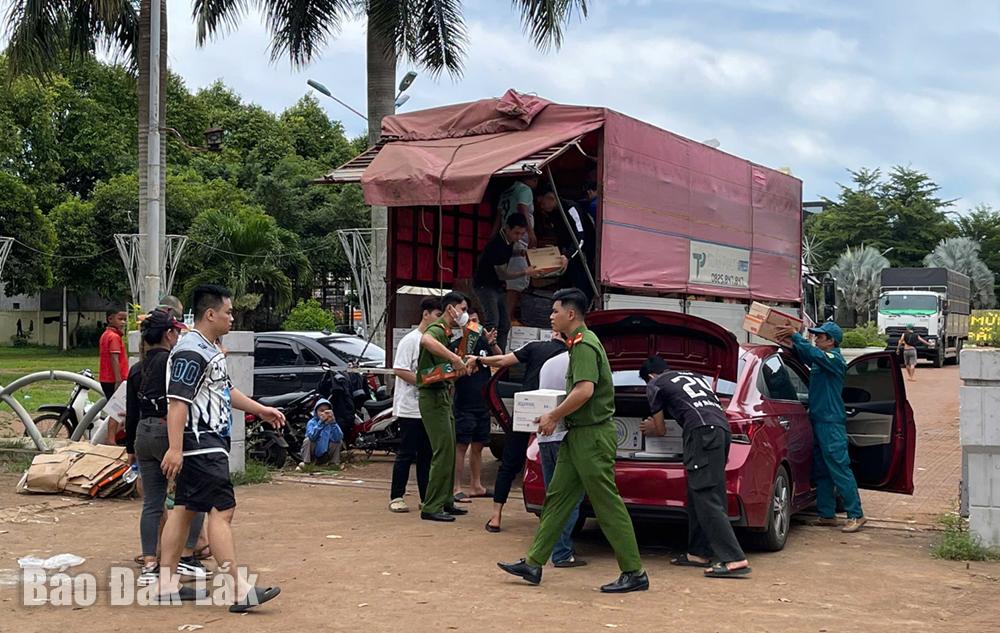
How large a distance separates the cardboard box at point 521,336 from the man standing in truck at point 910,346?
2097 cm

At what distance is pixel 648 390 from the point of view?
742 centimetres

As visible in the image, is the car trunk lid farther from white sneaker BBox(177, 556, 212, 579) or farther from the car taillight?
white sneaker BBox(177, 556, 212, 579)

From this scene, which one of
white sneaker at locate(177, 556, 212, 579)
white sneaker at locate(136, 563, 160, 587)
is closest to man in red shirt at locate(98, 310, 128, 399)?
white sneaker at locate(177, 556, 212, 579)

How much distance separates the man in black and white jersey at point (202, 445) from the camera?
6035 mm

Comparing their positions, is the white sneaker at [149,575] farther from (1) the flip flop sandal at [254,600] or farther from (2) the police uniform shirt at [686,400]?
(2) the police uniform shirt at [686,400]

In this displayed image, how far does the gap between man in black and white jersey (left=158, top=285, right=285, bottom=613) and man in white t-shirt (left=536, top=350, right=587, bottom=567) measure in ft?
6.71

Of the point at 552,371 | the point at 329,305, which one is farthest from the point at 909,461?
the point at 329,305

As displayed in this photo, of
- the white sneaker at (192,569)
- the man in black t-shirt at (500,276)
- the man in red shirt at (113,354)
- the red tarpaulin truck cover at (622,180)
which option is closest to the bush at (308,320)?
the red tarpaulin truck cover at (622,180)

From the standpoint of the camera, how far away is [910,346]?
3462 cm

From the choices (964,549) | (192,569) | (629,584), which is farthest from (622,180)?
(192,569)

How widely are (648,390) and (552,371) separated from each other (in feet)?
2.35

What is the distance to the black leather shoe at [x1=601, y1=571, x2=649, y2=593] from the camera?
21.9 ft

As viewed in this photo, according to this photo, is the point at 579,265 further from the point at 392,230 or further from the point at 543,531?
the point at 543,531

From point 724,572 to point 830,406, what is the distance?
7.65 feet
